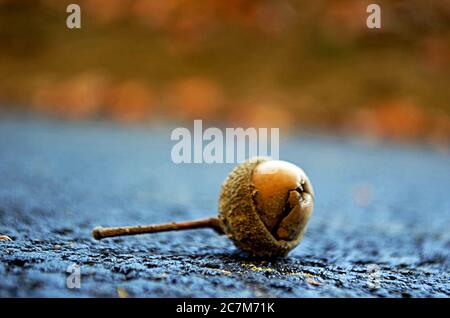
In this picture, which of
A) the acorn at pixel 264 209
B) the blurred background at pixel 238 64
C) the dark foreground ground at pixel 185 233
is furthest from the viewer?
the blurred background at pixel 238 64

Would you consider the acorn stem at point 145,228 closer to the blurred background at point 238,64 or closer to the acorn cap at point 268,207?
the acorn cap at point 268,207

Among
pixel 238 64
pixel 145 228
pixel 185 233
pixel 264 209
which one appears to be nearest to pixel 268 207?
pixel 264 209

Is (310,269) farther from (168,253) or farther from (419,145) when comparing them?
(419,145)

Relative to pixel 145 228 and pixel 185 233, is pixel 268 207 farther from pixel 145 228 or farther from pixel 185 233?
pixel 185 233

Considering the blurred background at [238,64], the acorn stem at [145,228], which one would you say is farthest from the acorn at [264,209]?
the blurred background at [238,64]

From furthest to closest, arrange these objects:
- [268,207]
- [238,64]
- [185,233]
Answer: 1. [238,64]
2. [185,233]
3. [268,207]
